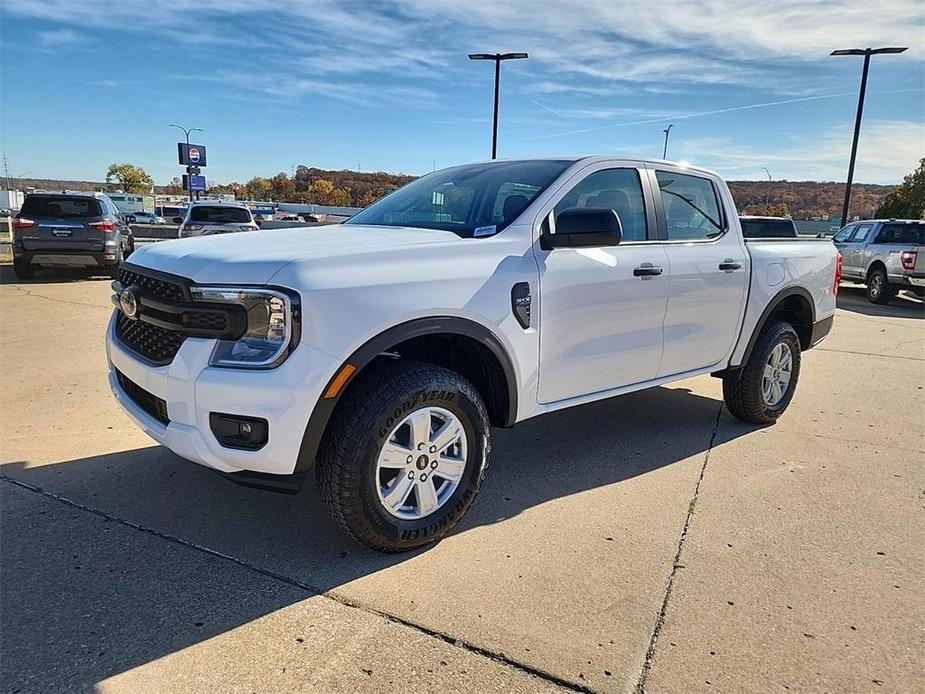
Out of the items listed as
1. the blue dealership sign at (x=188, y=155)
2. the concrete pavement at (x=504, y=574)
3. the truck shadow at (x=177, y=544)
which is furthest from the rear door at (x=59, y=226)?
the blue dealership sign at (x=188, y=155)

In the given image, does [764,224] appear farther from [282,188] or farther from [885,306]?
[282,188]

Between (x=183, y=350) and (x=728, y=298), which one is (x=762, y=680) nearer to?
(x=183, y=350)

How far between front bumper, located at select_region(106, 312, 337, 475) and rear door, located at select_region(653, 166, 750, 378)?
237 centimetres

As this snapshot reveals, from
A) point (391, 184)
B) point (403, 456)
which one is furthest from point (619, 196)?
point (391, 184)

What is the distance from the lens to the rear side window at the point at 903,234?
13.5 meters

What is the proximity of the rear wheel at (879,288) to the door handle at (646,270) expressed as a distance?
1243 cm

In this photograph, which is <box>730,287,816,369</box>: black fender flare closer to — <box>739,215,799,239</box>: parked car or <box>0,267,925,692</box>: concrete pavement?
<box>0,267,925,692</box>: concrete pavement

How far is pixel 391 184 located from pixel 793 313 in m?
45.2

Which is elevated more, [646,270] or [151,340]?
[646,270]

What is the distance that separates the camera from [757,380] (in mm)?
4777

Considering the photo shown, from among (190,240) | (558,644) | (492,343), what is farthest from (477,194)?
(558,644)

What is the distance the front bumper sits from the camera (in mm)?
2510

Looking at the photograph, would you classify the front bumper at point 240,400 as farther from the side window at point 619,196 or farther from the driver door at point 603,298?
the side window at point 619,196

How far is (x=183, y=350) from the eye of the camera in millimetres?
2635
